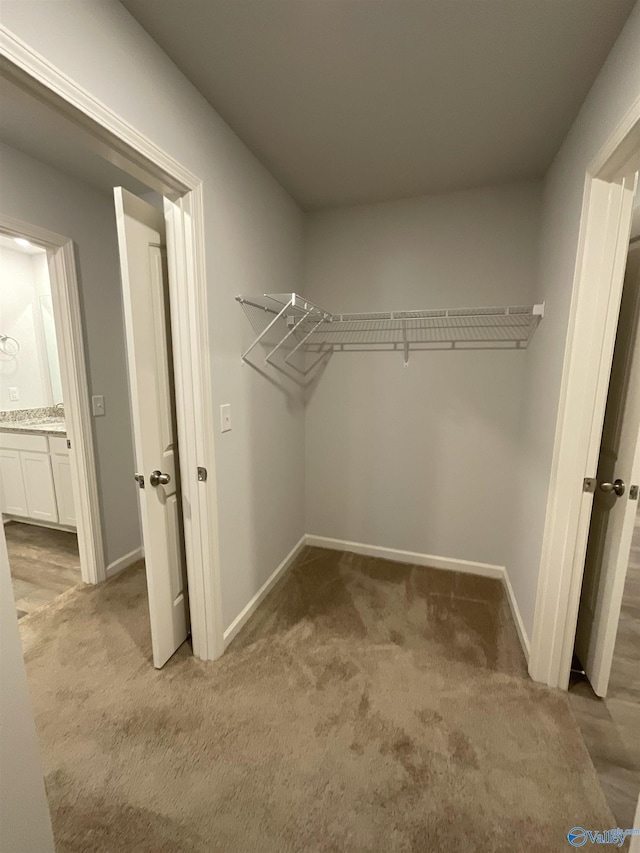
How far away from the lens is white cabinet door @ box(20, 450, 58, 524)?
2912mm

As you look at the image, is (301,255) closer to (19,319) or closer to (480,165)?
(480,165)

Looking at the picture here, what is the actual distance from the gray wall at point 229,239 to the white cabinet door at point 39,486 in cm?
191

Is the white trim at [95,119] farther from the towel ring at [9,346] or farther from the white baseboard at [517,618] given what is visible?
the towel ring at [9,346]

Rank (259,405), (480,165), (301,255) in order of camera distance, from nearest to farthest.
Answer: (480,165)
(259,405)
(301,255)

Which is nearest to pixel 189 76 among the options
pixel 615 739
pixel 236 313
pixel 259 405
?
pixel 236 313

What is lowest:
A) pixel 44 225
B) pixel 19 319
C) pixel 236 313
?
pixel 236 313

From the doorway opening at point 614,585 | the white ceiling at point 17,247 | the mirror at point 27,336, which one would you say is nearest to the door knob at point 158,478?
the doorway opening at point 614,585

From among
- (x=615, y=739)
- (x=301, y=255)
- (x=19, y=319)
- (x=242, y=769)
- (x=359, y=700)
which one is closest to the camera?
(x=242, y=769)

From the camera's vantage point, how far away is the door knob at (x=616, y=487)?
56.6 inches

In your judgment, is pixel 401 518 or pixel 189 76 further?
pixel 401 518

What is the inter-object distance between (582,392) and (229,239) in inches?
64.6

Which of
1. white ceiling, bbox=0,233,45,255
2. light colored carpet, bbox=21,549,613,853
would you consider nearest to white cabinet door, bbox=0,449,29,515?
light colored carpet, bbox=21,549,613,853

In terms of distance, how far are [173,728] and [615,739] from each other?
5.58 ft

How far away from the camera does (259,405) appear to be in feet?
6.88
